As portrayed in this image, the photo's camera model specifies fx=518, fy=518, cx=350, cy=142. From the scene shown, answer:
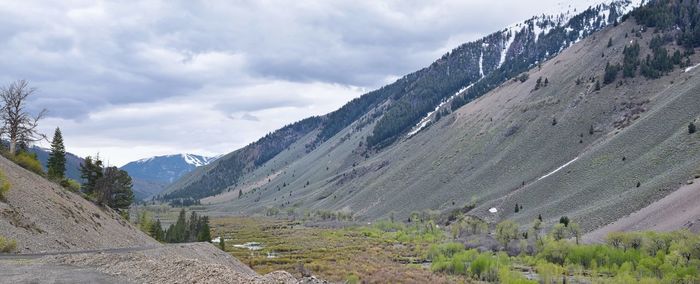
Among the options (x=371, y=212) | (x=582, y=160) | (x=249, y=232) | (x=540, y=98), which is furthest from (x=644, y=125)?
(x=249, y=232)

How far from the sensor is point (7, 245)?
30922 millimetres

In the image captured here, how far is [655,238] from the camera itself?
65375 mm

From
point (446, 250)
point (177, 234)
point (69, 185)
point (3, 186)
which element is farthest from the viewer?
point (446, 250)

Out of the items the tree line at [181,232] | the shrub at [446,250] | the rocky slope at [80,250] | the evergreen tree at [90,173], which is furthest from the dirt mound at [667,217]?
the evergreen tree at [90,173]

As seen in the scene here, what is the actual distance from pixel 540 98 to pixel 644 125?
60171 mm

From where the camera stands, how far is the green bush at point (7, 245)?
100 ft

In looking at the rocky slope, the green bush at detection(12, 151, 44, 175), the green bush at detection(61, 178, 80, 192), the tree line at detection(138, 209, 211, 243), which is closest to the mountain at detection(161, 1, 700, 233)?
the tree line at detection(138, 209, 211, 243)

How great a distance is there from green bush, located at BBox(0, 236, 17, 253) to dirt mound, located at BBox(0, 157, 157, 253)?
22.5 inches

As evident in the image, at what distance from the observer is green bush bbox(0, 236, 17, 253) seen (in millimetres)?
30587

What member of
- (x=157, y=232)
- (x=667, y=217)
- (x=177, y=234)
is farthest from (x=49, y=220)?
(x=667, y=217)

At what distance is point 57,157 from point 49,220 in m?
33.0

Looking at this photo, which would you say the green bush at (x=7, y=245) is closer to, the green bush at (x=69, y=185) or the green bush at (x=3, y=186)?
the green bush at (x=3, y=186)

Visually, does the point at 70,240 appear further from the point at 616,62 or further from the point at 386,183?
the point at 616,62

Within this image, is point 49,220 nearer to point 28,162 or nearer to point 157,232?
point 28,162
